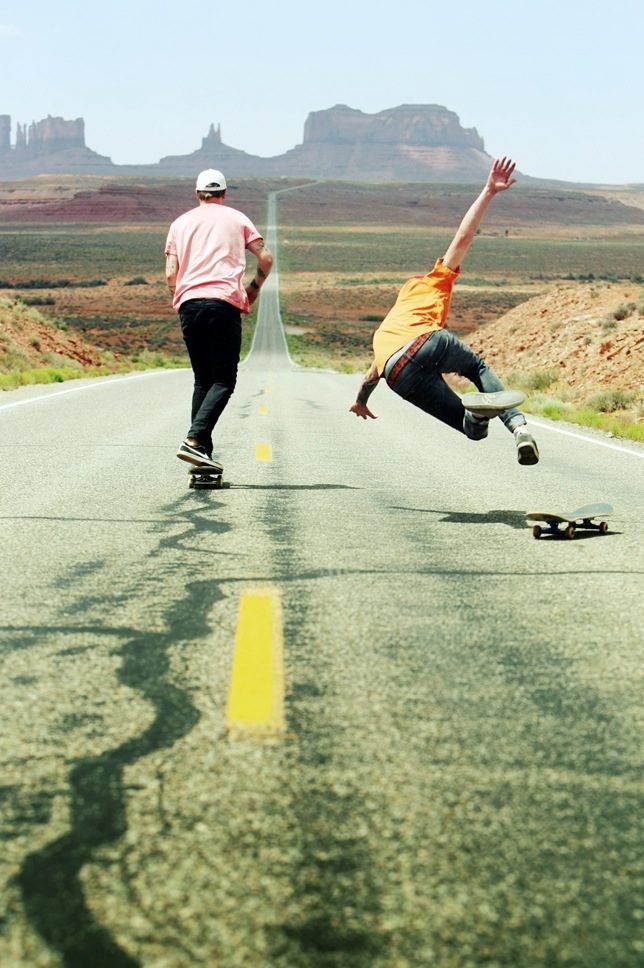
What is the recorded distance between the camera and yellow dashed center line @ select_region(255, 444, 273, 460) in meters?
10.2

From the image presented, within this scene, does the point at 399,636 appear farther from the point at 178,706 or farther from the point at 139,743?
the point at 139,743

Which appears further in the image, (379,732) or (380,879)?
(379,732)

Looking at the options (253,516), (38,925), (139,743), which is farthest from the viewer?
(253,516)

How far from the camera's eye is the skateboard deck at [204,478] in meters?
7.93

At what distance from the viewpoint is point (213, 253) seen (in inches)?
311

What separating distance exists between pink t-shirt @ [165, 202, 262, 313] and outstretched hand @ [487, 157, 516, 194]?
1.71m

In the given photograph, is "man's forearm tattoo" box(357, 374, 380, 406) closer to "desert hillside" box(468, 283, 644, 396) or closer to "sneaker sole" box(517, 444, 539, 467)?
"sneaker sole" box(517, 444, 539, 467)

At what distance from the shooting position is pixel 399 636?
13.0 feet

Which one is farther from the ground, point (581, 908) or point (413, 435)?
point (581, 908)

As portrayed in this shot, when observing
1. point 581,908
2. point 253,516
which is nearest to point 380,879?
point 581,908

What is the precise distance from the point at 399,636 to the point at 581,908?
1.93 m

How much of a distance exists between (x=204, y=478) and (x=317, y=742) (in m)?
5.25

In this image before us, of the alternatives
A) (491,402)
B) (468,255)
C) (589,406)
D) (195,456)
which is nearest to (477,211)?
(491,402)

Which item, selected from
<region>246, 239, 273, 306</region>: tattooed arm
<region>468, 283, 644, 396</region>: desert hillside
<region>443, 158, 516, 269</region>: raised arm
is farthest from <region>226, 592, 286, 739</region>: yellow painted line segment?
<region>468, 283, 644, 396</region>: desert hillside
